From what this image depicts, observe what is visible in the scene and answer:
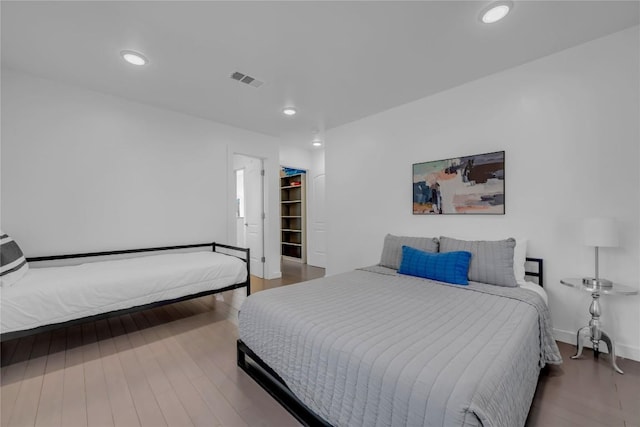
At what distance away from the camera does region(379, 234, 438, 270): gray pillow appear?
113 inches

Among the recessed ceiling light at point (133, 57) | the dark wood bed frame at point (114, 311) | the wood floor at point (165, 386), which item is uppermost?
the recessed ceiling light at point (133, 57)

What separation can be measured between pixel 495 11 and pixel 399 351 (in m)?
2.28

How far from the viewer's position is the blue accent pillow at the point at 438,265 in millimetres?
2381

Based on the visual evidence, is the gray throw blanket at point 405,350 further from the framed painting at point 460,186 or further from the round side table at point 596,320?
the framed painting at point 460,186

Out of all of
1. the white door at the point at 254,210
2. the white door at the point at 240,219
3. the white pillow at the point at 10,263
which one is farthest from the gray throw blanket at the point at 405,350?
the white door at the point at 240,219

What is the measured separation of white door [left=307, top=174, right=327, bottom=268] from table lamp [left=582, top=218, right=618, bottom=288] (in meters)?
4.17

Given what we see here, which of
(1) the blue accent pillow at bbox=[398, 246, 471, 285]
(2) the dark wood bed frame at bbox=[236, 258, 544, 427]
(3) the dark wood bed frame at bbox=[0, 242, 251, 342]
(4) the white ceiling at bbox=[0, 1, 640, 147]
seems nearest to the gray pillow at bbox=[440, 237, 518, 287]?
(1) the blue accent pillow at bbox=[398, 246, 471, 285]

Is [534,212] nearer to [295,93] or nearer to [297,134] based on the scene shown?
[295,93]

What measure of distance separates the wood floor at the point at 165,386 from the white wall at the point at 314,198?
337 centimetres

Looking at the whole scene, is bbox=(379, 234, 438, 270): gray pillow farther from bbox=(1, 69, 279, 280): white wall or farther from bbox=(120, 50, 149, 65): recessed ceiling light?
bbox=(120, 50, 149, 65): recessed ceiling light

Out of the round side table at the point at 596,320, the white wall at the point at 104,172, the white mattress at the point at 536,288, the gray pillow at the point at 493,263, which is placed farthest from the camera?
the white wall at the point at 104,172

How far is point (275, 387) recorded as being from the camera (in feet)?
5.77

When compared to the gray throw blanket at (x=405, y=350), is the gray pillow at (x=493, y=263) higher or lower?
higher

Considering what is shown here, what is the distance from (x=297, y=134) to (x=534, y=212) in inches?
138
